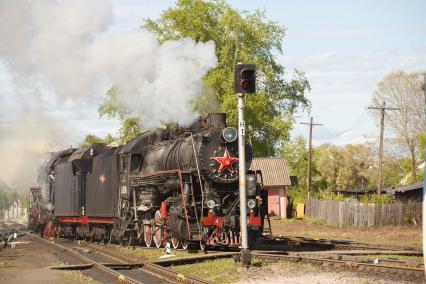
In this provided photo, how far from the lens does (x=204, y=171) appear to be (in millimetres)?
17688

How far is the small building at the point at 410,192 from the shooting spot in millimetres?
37125

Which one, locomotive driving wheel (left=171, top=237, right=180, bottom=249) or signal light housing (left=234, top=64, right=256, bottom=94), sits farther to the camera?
locomotive driving wheel (left=171, top=237, right=180, bottom=249)

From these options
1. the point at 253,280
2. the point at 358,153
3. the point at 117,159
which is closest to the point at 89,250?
the point at 117,159

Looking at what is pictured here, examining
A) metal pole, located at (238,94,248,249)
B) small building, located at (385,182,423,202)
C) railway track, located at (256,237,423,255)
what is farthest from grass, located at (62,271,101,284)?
small building, located at (385,182,423,202)

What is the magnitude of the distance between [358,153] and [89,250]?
78005 mm

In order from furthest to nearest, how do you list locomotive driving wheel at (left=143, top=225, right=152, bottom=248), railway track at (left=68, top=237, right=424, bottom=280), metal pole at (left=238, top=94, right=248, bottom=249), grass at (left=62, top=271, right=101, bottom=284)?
locomotive driving wheel at (left=143, top=225, right=152, bottom=248) → metal pole at (left=238, top=94, right=248, bottom=249) → grass at (left=62, top=271, right=101, bottom=284) → railway track at (left=68, top=237, right=424, bottom=280)

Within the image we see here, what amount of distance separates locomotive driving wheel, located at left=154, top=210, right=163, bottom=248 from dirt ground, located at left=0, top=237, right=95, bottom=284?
2948 mm

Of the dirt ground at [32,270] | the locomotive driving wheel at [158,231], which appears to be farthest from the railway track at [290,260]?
the locomotive driving wheel at [158,231]

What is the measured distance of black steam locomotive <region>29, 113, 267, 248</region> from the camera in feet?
57.7

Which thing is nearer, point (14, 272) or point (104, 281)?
point (104, 281)

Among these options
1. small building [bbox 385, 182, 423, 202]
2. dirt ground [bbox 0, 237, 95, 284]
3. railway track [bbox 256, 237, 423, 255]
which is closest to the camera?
dirt ground [bbox 0, 237, 95, 284]

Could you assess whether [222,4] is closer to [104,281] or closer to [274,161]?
[274,161]

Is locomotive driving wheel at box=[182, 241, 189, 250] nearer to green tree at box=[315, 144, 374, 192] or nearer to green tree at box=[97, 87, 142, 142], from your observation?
green tree at box=[97, 87, 142, 142]

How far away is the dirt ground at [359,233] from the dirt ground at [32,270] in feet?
38.0
